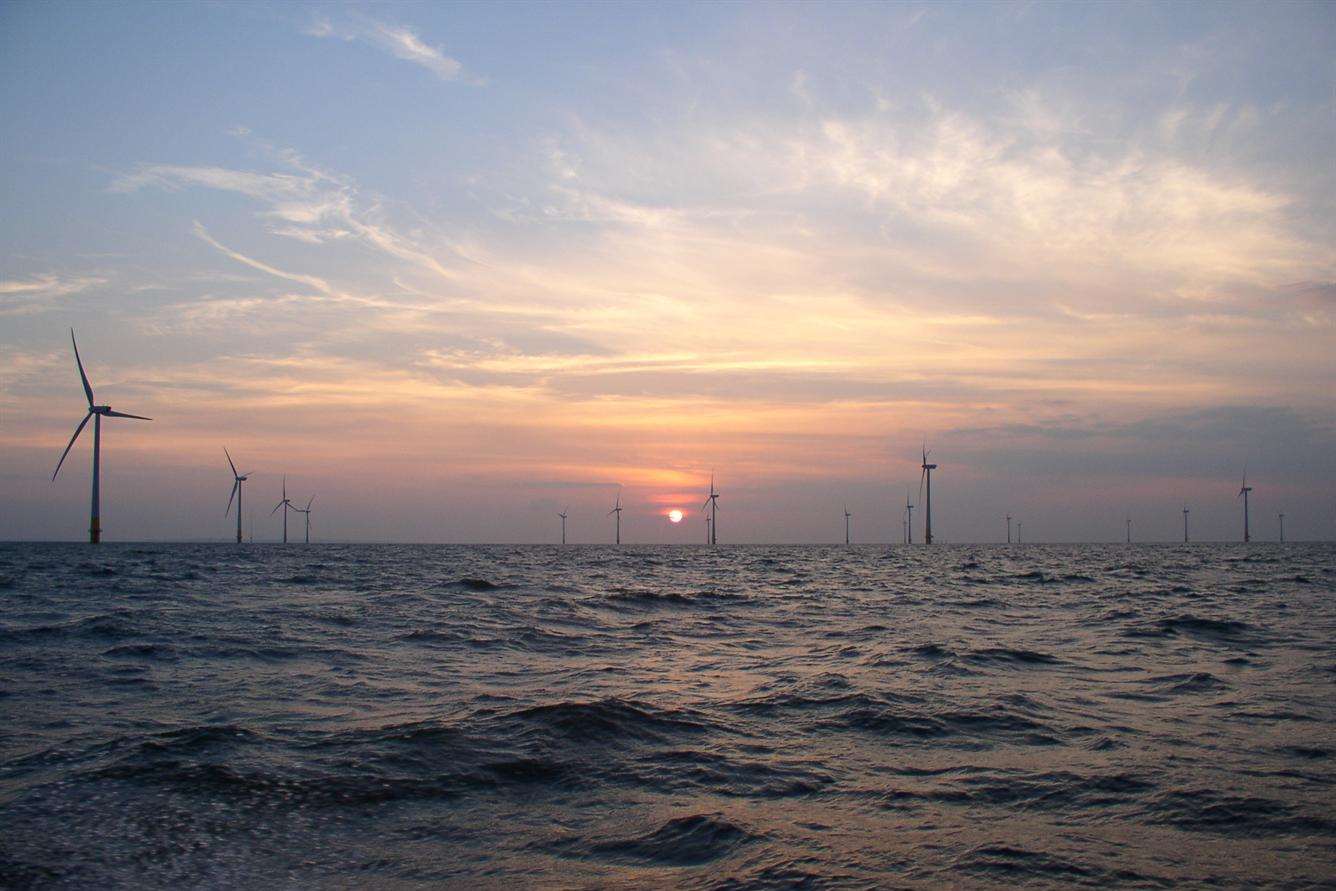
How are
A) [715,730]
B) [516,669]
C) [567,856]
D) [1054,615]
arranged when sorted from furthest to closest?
[1054,615] → [516,669] → [715,730] → [567,856]

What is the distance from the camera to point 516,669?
69.5ft

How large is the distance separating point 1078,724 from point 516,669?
38.2 feet

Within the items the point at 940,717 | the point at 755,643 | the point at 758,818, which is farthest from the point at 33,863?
the point at 755,643

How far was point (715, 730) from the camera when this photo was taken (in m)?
14.6

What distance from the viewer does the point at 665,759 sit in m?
12.9

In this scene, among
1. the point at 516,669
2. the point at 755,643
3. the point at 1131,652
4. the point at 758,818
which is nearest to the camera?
the point at 758,818

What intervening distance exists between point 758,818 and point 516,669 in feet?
38.7

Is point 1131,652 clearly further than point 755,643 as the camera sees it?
No

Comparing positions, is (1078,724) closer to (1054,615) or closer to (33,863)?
(33,863)

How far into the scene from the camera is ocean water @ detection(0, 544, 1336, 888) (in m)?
8.95

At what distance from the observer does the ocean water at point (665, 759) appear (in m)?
8.95

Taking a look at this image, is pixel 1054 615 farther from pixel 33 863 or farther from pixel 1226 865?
pixel 33 863

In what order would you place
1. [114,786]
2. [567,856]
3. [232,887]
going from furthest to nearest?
1. [114,786]
2. [567,856]
3. [232,887]

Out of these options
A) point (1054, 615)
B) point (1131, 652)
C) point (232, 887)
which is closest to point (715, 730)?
point (232, 887)
